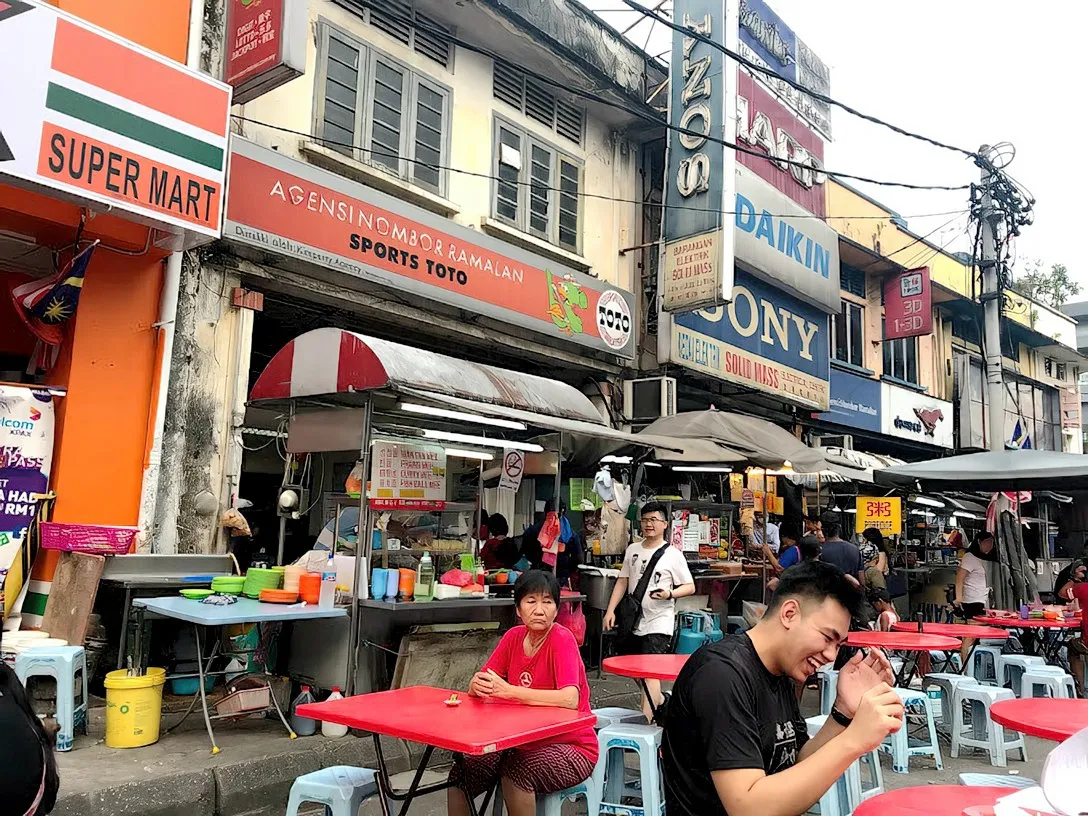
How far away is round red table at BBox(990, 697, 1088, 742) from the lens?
3.78 metres

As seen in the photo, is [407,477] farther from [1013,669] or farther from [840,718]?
[1013,669]

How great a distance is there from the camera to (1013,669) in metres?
8.70

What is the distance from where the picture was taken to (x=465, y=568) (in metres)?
7.39

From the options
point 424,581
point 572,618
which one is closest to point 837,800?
point 424,581

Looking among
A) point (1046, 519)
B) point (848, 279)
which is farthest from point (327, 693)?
point (1046, 519)

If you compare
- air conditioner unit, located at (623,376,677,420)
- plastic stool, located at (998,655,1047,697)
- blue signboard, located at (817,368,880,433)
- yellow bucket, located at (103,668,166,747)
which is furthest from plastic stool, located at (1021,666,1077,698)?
blue signboard, located at (817,368,880,433)

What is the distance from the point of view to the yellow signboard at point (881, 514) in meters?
13.3

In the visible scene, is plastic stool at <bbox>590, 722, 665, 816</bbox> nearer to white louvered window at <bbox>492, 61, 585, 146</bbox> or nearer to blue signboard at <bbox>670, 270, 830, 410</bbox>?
blue signboard at <bbox>670, 270, 830, 410</bbox>

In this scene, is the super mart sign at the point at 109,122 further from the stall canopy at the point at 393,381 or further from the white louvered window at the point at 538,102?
the white louvered window at the point at 538,102

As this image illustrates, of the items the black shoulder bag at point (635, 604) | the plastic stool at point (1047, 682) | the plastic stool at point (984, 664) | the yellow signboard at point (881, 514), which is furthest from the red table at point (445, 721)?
the yellow signboard at point (881, 514)

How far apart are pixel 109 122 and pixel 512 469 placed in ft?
15.4

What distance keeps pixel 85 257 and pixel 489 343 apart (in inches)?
189

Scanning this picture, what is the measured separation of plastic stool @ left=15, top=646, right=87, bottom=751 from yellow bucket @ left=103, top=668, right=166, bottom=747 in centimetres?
23

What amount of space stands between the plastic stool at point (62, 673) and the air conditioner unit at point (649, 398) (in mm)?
8191
